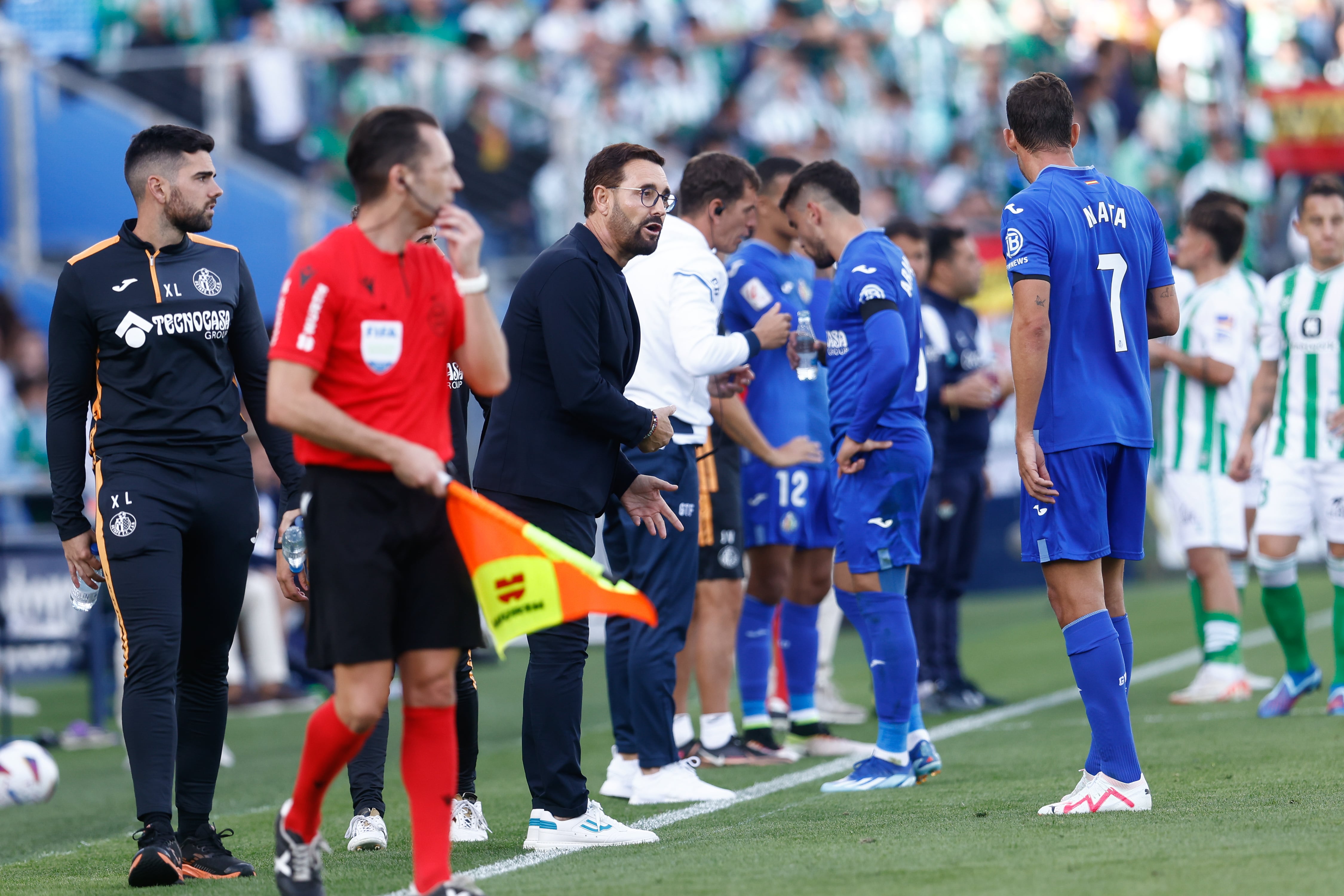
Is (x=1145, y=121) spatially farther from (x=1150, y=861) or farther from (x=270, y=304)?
(x=1150, y=861)

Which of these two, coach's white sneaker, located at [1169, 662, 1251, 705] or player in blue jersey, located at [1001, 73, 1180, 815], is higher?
player in blue jersey, located at [1001, 73, 1180, 815]

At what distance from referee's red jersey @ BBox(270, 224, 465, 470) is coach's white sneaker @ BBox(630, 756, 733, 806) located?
2503 mm

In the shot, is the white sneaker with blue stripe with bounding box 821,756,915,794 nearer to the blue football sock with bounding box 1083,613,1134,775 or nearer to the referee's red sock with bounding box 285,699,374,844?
the blue football sock with bounding box 1083,613,1134,775

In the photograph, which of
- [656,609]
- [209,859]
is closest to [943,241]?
[656,609]

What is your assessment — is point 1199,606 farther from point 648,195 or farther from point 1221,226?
point 648,195

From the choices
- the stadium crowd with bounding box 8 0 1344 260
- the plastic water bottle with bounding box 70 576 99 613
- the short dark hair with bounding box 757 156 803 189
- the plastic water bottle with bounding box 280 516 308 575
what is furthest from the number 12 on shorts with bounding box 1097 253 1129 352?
the stadium crowd with bounding box 8 0 1344 260

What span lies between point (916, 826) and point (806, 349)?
2.48 metres

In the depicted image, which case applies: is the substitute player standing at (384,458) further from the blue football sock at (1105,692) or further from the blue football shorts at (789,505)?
the blue football shorts at (789,505)

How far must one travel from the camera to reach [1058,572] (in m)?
5.48

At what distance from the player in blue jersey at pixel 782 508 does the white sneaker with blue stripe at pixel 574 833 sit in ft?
8.14

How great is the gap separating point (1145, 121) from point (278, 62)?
10.6 metres

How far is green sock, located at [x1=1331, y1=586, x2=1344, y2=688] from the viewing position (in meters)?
8.18

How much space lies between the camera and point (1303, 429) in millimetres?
8406

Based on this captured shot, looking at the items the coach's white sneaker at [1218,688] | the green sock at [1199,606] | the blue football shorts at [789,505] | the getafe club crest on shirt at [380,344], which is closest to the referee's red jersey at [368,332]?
the getafe club crest on shirt at [380,344]
